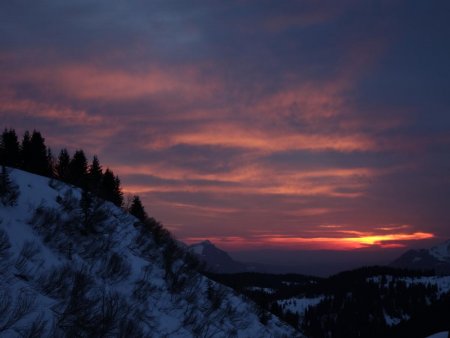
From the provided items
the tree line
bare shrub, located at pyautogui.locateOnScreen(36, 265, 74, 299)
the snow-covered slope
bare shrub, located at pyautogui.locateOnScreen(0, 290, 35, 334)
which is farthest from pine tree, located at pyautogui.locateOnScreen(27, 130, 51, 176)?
bare shrub, located at pyautogui.locateOnScreen(0, 290, 35, 334)

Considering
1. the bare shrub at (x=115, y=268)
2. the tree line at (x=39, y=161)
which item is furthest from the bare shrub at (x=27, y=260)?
the tree line at (x=39, y=161)

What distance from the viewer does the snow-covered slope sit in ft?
27.7

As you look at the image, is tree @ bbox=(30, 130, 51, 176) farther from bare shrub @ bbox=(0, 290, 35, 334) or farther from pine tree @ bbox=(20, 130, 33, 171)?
bare shrub @ bbox=(0, 290, 35, 334)

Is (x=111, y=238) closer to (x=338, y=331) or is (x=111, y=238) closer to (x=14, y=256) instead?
(x=14, y=256)

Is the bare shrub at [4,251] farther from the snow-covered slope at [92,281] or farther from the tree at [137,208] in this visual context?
the tree at [137,208]

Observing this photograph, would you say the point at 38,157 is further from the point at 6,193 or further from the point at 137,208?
the point at 6,193

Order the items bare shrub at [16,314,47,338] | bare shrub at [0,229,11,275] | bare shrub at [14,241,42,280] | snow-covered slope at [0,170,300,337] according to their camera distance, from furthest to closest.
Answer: bare shrub at [14,241,42,280]
bare shrub at [0,229,11,275]
snow-covered slope at [0,170,300,337]
bare shrub at [16,314,47,338]

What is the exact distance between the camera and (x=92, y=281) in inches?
464

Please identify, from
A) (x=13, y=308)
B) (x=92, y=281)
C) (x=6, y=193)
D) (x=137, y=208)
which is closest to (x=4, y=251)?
(x=13, y=308)

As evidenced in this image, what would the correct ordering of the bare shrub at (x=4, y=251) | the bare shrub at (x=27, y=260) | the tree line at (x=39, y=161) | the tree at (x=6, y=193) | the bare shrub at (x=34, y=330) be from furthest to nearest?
1. the tree line at (x=39, y=161)
2. the tree at (x=6, y=193)
3. the bare shrub at (x=27, y=260)
4. the bare shrub at (x=4, y=251)
5. the bare shrub at (x=34, y=330)

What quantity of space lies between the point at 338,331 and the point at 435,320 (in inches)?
2111

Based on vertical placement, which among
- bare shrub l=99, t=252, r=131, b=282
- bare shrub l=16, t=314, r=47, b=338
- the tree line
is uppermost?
the tree line

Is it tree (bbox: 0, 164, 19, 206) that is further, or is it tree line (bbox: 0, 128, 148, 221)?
tree line (bbox: 0, 128, 148, 221)

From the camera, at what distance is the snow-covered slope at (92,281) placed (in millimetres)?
8453
